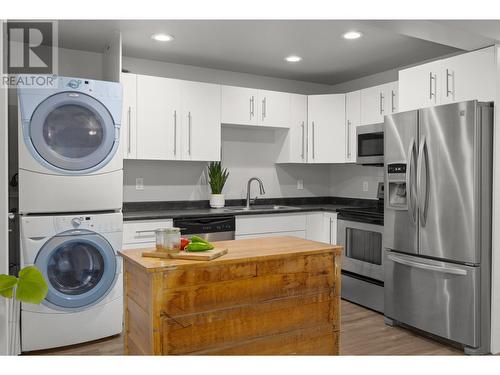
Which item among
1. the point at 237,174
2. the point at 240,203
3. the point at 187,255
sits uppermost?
the point at 237,174

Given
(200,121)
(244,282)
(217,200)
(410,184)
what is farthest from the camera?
(217,200)

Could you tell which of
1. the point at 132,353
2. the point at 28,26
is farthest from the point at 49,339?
the point at 28,26

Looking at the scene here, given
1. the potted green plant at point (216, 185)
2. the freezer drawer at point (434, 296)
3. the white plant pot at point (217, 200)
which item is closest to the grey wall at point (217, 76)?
the potted green plant at point (216, 185)

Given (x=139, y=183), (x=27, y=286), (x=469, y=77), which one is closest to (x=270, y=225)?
(x=139, y=183)

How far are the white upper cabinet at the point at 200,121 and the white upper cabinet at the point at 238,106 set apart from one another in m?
0.08

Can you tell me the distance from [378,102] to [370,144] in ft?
1.92

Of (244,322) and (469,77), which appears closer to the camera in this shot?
(244,322)

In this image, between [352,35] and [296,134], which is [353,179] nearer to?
[296,134]

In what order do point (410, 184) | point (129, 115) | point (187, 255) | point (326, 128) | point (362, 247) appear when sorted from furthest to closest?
1. point (326, 128)
2. point (362, 247)
3. point (129, 115)
4. point (410, 184)
5. point (187, 255)

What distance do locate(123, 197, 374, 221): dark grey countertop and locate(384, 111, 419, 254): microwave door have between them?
0.93 m

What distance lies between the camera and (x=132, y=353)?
94.1 inches

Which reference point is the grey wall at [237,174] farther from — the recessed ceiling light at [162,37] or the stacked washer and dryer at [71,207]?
the recessed ceiling light at [162,37]

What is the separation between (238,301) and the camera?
2.30 metres
